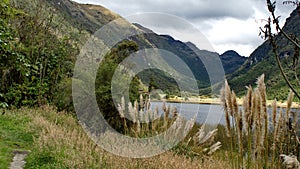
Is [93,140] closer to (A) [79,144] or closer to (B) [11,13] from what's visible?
(A) [79,144]

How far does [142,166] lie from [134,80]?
25.4ft

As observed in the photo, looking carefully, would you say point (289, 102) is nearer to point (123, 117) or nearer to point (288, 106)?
point (288, 106)

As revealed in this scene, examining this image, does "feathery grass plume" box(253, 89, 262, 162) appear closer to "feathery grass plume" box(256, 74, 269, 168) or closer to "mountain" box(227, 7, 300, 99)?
"feathery grass plume" box(256, 74, 269, 168)

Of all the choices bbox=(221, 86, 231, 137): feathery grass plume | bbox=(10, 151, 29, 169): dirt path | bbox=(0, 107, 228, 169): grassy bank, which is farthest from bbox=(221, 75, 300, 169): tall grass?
bbox=(10, 151, 29, 169): dirt path

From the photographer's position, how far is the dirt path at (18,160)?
20.4 feet

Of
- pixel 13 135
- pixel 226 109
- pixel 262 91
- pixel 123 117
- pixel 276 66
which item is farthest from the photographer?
pixel 276 66

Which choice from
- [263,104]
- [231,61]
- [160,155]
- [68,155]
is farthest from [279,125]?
[231,61]

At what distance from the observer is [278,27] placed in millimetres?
2016

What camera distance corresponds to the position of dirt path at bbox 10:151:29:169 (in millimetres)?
6206

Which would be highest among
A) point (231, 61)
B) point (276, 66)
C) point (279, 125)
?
point (231, 61)

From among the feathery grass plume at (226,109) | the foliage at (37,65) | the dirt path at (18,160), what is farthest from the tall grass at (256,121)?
the foliage at (37,65)

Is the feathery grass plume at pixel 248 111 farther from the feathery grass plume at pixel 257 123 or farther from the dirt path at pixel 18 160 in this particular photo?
the dirt path at pixel 18 160

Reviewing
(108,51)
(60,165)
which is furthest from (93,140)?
(108,51)

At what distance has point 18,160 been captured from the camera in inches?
261
